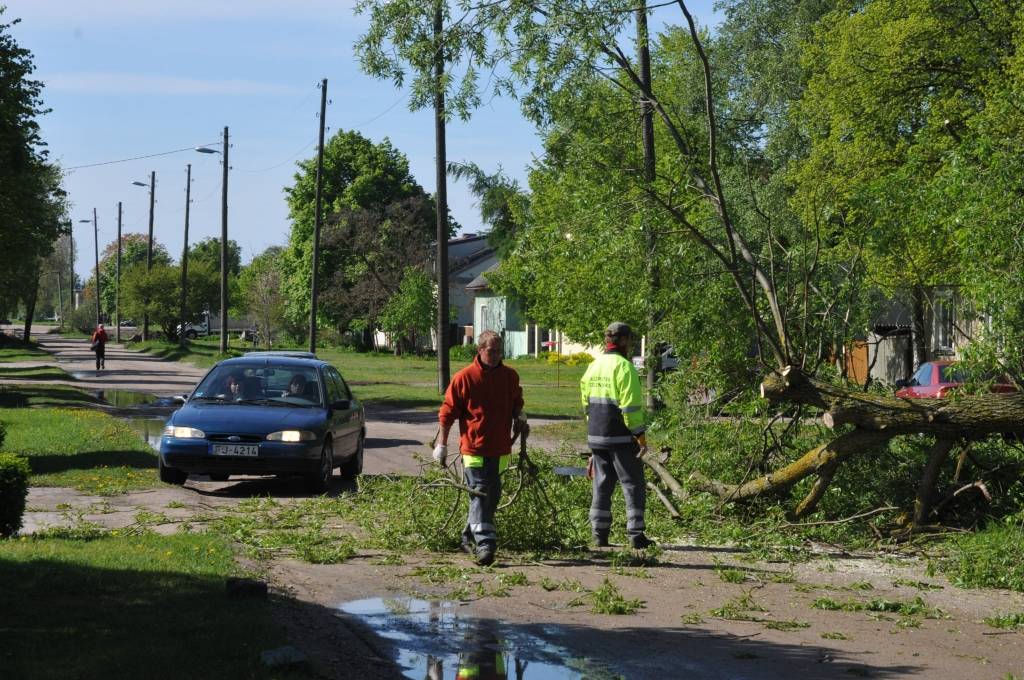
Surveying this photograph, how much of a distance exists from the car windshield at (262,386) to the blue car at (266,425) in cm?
1

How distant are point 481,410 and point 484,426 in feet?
0.42

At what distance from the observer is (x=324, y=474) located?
14.2m

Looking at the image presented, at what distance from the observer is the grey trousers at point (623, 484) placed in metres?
9.86

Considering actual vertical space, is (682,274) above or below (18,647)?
above

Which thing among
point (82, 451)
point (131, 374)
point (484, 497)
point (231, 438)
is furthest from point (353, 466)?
point (131, 374)

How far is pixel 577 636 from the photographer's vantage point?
7129 millimetres

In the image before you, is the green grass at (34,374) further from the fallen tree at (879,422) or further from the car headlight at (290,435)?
the fallen tree at (879,422)

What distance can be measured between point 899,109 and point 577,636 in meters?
24.8

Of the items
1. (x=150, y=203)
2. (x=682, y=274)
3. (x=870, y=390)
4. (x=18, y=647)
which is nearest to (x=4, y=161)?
(x=682, y=274)

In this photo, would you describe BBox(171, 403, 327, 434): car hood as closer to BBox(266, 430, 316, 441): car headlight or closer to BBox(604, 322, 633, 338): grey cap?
BBox(266, 430, 316, 441): car headlight

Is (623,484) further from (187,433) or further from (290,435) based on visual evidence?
(187,433)

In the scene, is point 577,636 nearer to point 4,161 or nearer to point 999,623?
point 999,623

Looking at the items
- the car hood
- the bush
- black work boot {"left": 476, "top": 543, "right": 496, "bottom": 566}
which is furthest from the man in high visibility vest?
the car hood

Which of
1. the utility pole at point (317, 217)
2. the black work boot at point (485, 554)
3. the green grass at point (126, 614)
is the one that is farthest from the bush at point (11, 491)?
the utility pole at point (317, 217)
